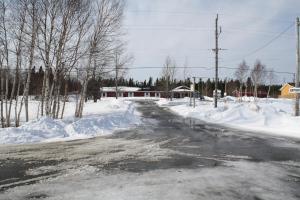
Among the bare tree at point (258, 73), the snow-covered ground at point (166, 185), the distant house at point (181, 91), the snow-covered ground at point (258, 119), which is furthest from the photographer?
the distant house at point (181, 91)

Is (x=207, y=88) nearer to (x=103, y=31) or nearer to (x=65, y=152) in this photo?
(x=103, y=31)

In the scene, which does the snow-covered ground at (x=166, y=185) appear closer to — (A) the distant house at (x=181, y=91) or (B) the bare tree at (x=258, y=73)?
(B) the bare tree at (x=258, y=73)

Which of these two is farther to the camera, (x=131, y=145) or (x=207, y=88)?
(x=207, y=88)

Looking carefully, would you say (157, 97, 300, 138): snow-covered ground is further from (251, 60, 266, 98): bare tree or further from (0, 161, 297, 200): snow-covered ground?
(251, 60, 266, 98): bare tree

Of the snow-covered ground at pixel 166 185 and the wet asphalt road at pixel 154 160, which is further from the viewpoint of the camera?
the wet asphalt road at pixel 154 160

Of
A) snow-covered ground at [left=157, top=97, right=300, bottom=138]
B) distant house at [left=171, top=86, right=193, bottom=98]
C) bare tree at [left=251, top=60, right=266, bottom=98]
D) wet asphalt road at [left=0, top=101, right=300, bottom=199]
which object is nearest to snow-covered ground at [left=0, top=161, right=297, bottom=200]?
wet asphalt road at [left=0, top=101, right=300, bottom=199]

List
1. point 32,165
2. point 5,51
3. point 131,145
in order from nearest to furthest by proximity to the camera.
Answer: point 32,165 → point 131,145 → point 5,51

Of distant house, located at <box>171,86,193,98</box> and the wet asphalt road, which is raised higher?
distant house, located at <box>171,86,193,98</box>

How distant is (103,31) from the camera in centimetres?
2983

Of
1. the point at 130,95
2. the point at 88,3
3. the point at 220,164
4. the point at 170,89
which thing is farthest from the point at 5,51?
the point at 130,95

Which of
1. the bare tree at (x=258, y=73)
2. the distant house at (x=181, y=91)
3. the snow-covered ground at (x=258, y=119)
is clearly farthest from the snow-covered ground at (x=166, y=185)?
the distant house at (x=181, y=91)

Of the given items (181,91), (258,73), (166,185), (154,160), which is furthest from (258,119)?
(181,91)

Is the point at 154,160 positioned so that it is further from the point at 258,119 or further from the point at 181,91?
the point at 181,91

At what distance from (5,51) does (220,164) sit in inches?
717
